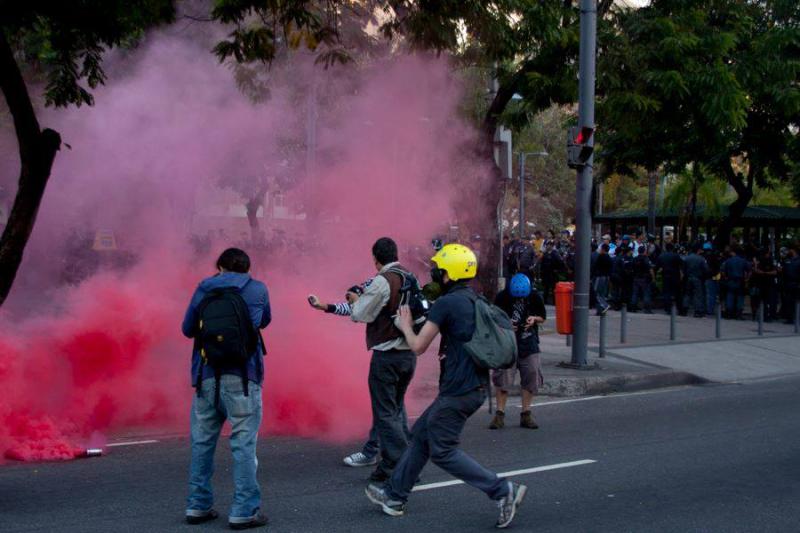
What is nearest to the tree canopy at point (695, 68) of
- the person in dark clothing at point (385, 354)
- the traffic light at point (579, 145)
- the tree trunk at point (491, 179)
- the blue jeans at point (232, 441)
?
the tree trunk at point (491, 179)

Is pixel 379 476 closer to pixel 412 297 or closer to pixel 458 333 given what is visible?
pixel 412 297

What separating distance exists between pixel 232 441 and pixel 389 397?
4.50ft

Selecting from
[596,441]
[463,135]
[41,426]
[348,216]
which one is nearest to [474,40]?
[463,135]

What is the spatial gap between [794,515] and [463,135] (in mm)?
7717

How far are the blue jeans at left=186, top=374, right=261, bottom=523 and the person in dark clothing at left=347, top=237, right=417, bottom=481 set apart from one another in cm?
117

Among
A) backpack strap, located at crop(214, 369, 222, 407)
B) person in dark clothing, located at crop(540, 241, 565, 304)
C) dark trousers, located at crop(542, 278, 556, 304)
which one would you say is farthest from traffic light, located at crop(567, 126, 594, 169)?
dark trousers, located at crop(542, 278, 556, 304)

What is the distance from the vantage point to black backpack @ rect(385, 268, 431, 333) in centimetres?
636

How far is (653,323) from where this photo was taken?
17375mm

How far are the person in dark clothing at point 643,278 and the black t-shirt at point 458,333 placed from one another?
49.8ft

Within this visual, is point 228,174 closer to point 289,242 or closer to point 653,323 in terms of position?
point 289,242

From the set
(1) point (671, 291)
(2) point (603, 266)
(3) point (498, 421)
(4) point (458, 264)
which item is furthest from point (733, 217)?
(4) point (458, 264)

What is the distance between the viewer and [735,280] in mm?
18594

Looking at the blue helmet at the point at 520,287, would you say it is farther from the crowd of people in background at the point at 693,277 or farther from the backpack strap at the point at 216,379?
the crowd of people in background at the point at 693,277

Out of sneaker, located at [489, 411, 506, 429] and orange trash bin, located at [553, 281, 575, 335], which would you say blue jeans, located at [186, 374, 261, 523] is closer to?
sneaker, located at [489, 411, 506, 429]
